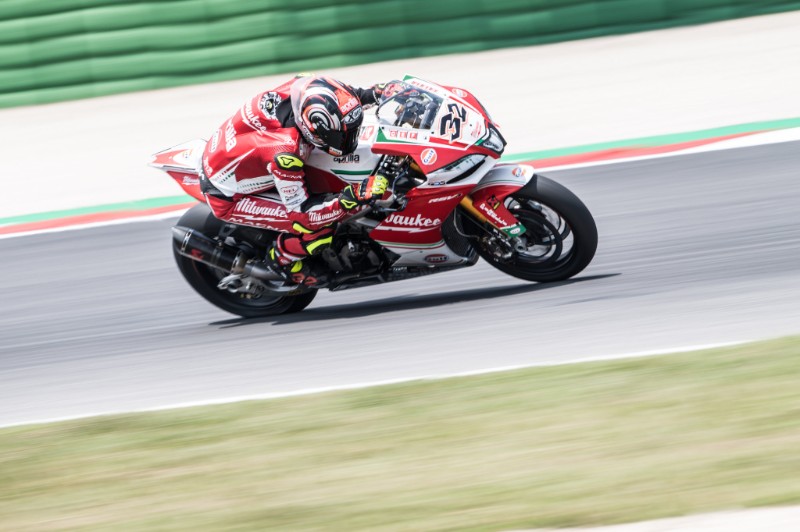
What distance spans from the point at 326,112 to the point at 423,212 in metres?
0.89

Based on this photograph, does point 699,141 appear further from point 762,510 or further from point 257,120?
point 762,510

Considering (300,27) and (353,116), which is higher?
(353,116)

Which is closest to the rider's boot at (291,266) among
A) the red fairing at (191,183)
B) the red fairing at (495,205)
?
the red fairing at (191,183)

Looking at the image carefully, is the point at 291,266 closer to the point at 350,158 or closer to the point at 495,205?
the point at 350,158

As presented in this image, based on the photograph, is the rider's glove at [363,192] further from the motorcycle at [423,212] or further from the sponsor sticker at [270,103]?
the sponsor sticker at [270,103]

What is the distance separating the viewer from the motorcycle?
6859 mm

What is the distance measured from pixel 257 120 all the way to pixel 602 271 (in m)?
2.40

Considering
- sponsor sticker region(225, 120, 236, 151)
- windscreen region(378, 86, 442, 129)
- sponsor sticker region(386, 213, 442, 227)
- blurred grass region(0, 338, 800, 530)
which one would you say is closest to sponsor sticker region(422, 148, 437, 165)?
windscreen region(378, 86, 442, 129)

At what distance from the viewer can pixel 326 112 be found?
6.62m

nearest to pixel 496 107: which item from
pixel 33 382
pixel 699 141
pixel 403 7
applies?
pixel 403 7

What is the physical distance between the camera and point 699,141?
1045cm

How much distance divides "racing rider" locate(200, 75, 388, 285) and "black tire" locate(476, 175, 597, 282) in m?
0.86

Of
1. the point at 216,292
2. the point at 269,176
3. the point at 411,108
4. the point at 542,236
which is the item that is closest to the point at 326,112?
the point at 411,108

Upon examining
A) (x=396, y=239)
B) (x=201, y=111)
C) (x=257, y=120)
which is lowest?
(x=201, y=111)
